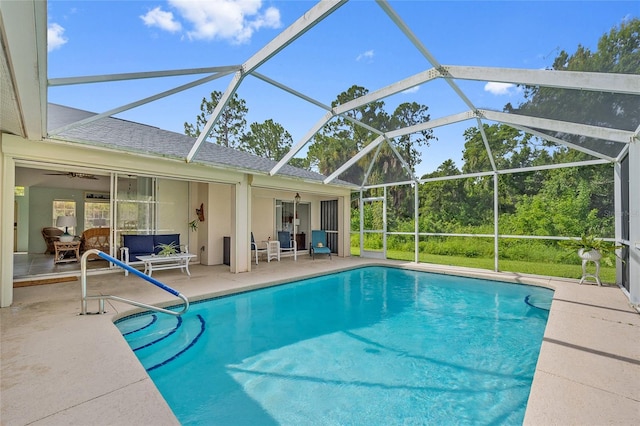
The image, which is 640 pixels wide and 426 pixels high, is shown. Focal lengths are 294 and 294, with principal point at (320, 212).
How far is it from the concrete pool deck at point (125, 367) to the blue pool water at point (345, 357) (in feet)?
1.35

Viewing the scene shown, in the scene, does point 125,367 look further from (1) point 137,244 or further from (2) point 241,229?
(1) point 137,244

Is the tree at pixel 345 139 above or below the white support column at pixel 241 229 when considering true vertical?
above

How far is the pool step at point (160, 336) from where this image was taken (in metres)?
3.62

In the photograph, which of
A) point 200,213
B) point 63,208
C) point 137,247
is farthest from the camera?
point 63,208

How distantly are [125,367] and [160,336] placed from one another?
155cm

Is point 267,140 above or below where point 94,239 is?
above

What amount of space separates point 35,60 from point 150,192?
6313 mm

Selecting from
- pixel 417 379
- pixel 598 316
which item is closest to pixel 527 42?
pixel 598 316

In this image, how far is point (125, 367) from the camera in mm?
2729

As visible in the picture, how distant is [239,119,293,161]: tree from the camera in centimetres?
1473

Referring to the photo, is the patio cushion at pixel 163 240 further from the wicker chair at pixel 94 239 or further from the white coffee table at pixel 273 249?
the white coffee table at pixel 273 249

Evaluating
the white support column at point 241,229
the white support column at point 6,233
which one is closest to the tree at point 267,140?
the white support column at point 241,229

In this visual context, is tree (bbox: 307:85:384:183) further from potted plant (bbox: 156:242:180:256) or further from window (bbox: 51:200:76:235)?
window (bbox: 51:200:76:235)

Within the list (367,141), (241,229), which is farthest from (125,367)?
(367,141)
